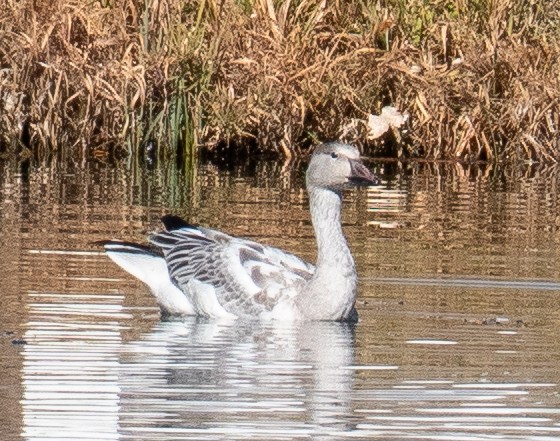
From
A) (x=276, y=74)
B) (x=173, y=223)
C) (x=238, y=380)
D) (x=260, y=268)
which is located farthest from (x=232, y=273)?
(x=276, y=74)

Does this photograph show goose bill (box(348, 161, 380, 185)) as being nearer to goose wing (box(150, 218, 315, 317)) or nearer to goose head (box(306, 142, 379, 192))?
goose head (box(306, 142, 379, 192))

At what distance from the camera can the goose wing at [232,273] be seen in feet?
31.0

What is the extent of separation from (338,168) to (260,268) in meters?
0.71

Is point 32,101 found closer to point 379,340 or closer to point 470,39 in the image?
point 470,39

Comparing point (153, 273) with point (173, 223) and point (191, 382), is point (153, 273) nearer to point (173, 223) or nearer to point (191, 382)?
point (173, 223)

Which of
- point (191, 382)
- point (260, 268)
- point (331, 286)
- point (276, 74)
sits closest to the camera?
point (191, 382)

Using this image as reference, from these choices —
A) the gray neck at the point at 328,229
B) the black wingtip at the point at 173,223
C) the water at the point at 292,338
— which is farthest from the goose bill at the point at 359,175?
the black wingtip at the point at 173,223

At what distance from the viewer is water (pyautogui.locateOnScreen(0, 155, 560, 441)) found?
21.9ft

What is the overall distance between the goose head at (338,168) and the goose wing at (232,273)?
1.56 feet

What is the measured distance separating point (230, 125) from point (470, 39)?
2.93 metres

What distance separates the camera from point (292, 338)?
8.88 m

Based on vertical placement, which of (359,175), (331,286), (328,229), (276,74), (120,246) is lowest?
(331,286)

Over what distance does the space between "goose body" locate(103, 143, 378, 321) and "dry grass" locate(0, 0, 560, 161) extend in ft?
28.6

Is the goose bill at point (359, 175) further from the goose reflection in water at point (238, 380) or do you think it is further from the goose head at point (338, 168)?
the goose reflection in water at point (238, 380)
